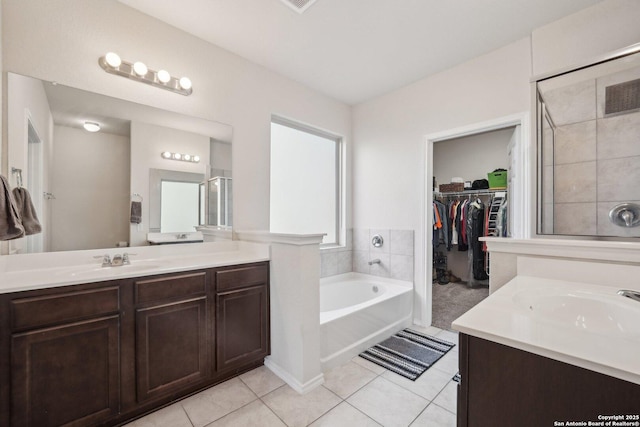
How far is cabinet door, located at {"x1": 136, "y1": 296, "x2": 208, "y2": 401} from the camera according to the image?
1.49 metres

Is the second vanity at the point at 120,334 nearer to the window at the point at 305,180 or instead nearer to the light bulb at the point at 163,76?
the window at the point at 305,180

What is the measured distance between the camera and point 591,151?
1.70 m

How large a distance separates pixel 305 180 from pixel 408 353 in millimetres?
2073

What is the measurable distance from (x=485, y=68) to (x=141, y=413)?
361 cm

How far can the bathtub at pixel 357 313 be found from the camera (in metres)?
2.06

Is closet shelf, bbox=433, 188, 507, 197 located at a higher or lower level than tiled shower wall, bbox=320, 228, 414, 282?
higher

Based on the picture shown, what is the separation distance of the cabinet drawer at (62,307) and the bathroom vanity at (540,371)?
1.64 m

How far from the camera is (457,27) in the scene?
205 cm

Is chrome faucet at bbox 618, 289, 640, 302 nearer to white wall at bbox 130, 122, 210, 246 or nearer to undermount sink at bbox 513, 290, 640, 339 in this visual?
undermount sink at bbox 513, 290, 640, 339

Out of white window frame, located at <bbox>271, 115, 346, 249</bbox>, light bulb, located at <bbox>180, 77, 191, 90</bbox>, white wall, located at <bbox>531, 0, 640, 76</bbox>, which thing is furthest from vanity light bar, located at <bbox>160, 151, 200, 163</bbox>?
white wall, located at <bbox>531, 0, 640, 76</bbox>

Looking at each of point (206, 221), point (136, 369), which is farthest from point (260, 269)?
point (136, 369)

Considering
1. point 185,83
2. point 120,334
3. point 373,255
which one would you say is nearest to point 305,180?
point 373,255

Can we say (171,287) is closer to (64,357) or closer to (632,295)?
(64,357)

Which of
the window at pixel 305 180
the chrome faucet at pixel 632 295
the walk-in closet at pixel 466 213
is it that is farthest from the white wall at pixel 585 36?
the window at pixel 305 180
